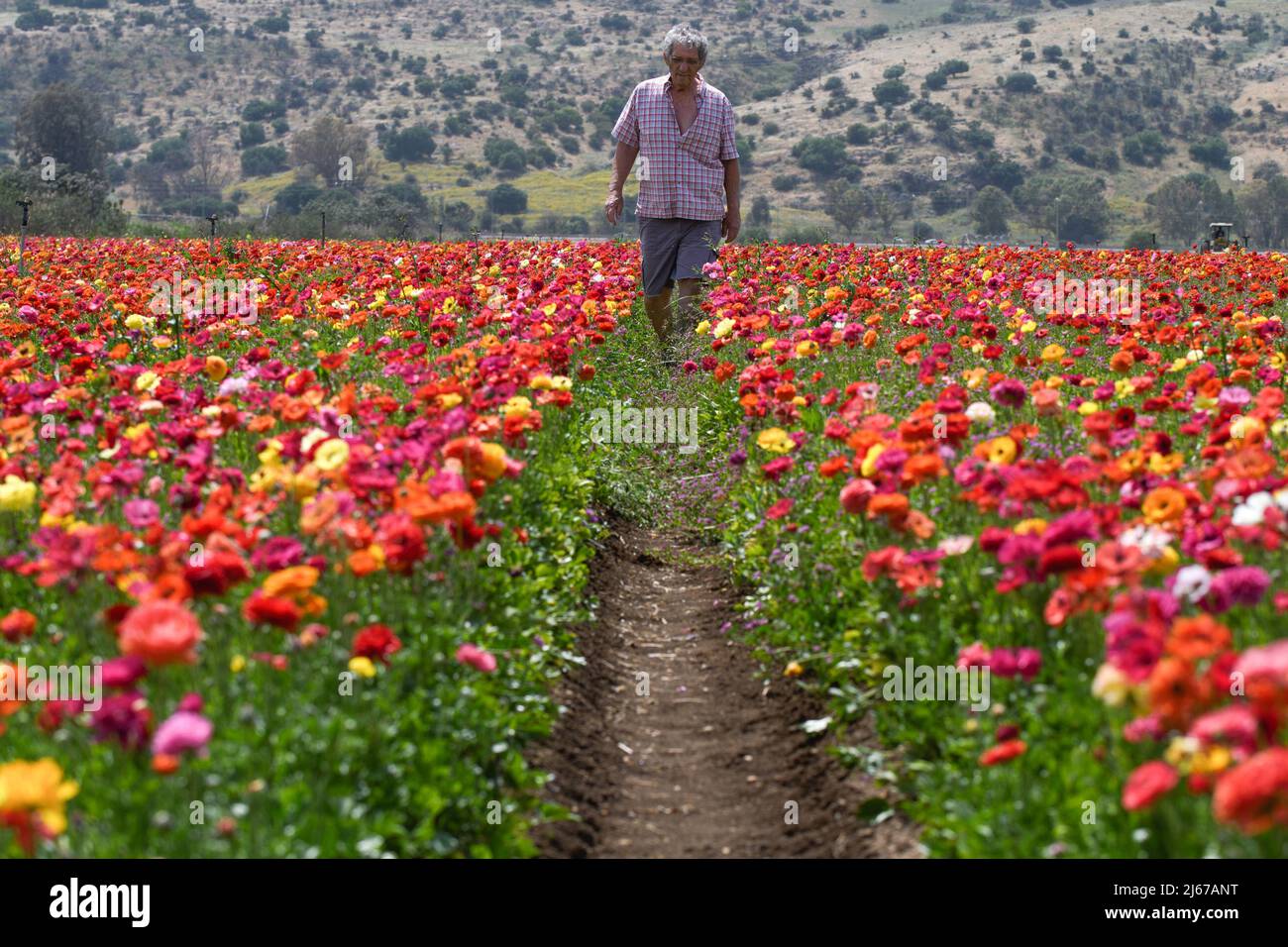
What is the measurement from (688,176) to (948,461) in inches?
231

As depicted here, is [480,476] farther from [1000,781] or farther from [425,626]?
[1000,781]

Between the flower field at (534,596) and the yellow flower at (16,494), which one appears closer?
the flower field at (534,596)

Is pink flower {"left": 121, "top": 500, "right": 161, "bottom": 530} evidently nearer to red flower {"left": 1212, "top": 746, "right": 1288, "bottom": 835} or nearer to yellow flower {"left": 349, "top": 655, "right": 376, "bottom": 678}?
Result: yellow flower {"left": 349, "top": 655, "right": 376, "bottom": 678}

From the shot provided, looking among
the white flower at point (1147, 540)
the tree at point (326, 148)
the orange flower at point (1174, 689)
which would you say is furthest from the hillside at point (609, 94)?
the orange flower at point (1174, 689)

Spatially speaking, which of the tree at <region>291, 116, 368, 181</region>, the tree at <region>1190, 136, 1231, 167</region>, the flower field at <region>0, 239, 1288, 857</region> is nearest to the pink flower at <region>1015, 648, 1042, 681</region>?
the flower field at <region>0, 239, 1288, 857</region>

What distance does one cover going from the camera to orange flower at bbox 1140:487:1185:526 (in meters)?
4.23

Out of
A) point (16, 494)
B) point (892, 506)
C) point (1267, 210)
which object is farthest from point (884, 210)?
point (16, 494)

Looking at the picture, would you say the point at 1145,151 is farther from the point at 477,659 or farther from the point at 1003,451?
the point at 477,659

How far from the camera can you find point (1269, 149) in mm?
96000

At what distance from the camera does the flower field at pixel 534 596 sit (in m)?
3.34

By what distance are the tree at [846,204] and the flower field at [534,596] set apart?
69.7 m

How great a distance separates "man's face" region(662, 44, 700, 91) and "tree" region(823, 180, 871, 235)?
65.2 meters

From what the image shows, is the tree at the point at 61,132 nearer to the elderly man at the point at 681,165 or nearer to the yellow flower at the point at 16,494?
the elderly man at the point at 681,165
